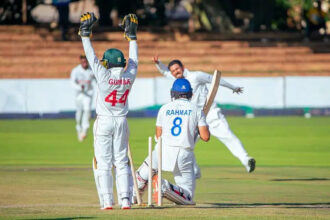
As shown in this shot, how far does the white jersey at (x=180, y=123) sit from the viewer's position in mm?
11797

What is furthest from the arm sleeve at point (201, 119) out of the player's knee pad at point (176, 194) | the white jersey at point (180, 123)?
the player's knee pad at point (176, 194)

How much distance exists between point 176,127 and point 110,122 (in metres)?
0.87

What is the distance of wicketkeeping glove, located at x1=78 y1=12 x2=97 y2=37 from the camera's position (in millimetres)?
11484

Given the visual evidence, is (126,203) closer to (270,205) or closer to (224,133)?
(270,205)

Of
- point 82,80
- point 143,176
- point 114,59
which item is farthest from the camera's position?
point 82,80

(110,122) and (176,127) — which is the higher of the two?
(110,122)

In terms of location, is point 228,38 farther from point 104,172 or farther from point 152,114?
point 104,172

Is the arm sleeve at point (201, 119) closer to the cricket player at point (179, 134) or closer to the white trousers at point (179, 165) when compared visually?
the cricket player at point (179, 134)

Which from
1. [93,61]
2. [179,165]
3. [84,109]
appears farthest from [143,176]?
[84,109]

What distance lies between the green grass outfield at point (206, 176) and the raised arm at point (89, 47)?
1636mm

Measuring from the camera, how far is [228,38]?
48344 millimetres

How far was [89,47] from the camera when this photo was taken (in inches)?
446

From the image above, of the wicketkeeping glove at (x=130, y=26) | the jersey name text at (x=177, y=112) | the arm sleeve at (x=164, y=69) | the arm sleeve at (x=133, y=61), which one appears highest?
the wicketkeeping glove at (x=130, y=26)

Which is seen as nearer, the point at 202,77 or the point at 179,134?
the point at 179,134
